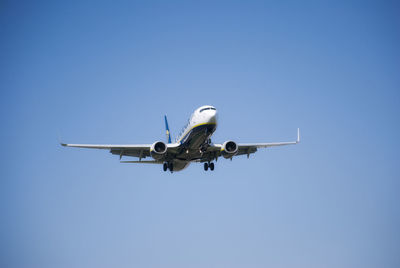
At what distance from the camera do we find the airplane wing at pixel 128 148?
152ft

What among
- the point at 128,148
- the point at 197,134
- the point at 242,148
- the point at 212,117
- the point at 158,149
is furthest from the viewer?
the point at 242,148

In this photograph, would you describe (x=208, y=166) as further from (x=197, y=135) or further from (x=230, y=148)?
(x=197, y=135)

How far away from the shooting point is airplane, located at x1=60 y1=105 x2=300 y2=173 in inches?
1684

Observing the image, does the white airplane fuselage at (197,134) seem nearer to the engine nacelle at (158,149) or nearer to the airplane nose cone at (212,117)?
the airplane nose cone at (212,117)

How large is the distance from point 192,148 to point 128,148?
262 inches

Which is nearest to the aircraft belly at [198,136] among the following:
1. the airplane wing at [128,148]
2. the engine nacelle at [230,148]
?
the airplane wing at [128,148]

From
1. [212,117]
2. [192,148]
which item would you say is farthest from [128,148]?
[212,117]

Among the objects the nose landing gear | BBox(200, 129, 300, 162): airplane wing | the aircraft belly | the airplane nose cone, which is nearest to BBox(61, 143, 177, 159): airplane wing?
the aircraft belly

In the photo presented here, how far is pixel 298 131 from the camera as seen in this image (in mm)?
51406

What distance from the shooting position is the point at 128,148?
156ft

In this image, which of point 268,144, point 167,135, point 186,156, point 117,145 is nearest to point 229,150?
point 186,156

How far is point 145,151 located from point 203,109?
9194mm

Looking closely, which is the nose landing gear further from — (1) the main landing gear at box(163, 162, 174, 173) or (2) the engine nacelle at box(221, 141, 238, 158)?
(1) the main landing gear at box(163, 162, 174, 173)

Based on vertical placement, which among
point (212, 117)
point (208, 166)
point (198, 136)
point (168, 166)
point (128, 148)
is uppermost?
point (212, 117)
